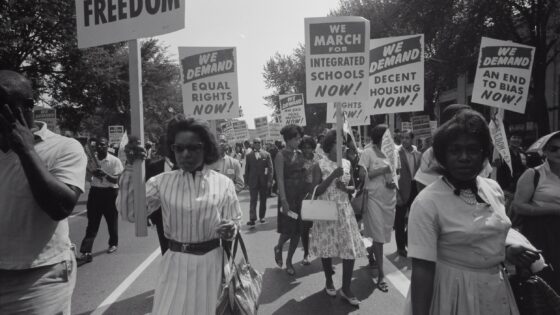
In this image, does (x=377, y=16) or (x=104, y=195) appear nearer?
(x=104, y=195)

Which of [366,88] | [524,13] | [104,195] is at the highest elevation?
[524,13]

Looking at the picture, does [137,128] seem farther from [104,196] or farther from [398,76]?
A: [398,76]

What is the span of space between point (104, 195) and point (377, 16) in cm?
2874

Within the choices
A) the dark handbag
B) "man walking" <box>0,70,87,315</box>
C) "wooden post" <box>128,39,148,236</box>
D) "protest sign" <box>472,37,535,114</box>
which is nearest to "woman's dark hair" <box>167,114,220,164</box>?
"wooden post" <box>128,39,148,236</box>

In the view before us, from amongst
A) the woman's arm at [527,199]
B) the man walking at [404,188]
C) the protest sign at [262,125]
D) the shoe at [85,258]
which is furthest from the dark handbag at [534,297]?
the protest sign at [262,125]

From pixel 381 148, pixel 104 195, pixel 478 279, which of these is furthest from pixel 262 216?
pixel 478 279

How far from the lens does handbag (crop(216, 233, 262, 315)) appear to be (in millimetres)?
2777

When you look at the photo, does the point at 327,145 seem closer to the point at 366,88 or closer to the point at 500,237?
the point at 366,88

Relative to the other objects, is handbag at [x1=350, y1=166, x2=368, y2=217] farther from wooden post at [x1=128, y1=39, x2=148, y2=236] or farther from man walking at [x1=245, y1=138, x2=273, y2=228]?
man walking at [x1=245, y1=138, x2=273, y2=228]

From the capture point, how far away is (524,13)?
2033 centimetres

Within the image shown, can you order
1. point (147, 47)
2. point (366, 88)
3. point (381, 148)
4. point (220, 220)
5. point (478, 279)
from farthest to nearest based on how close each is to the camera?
point (147, 47)
point (381, 148)
point (366, 88)
point (220, 220)
point (478, 279)

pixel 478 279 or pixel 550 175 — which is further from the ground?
pixel 550 175

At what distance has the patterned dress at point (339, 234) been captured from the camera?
5301mm

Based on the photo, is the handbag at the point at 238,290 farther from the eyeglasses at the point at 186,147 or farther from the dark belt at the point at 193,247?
the eyeglasses at the point at 186,147
